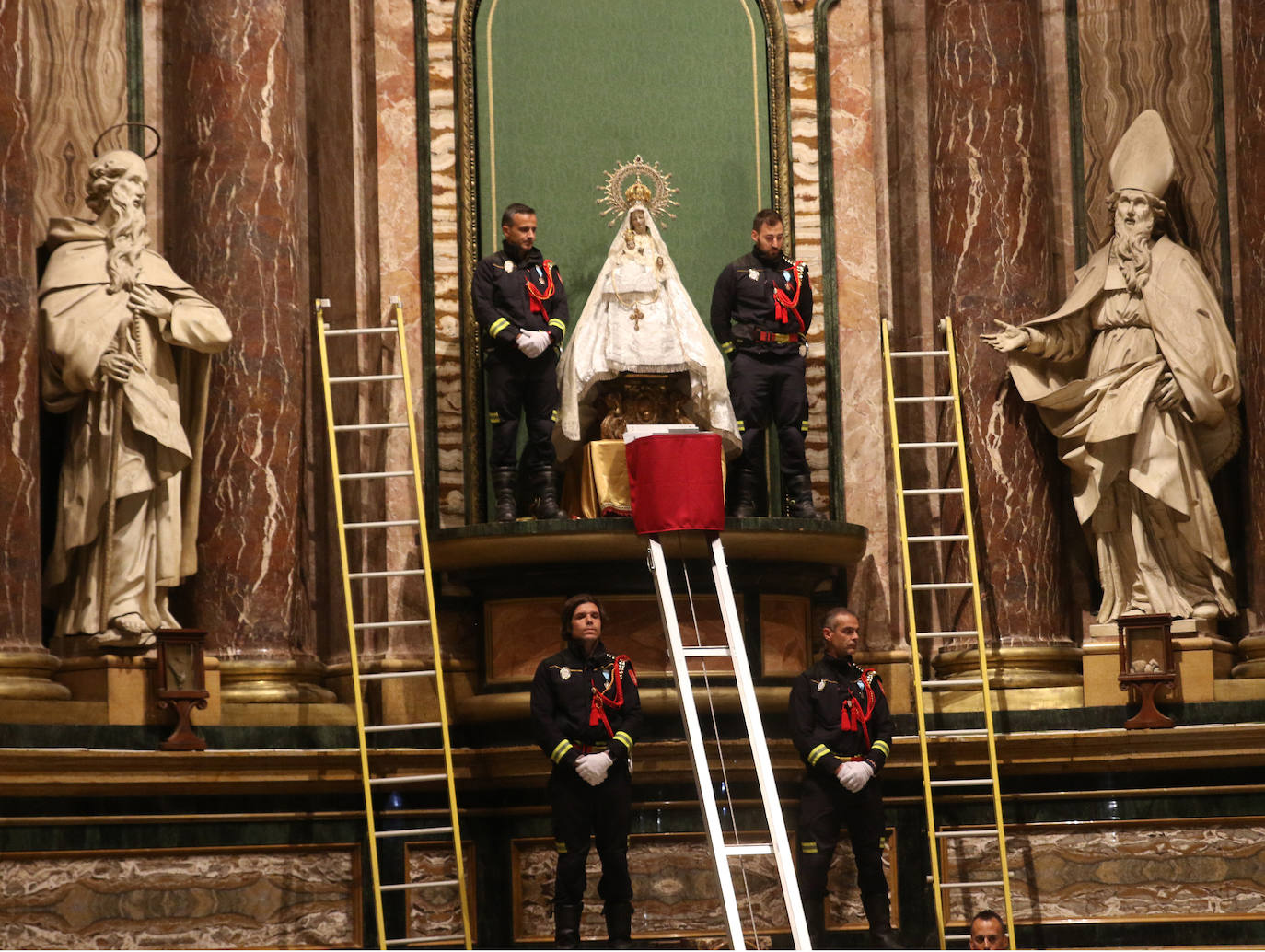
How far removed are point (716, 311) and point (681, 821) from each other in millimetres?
3444

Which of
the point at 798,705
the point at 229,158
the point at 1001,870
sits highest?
the point at 229,158

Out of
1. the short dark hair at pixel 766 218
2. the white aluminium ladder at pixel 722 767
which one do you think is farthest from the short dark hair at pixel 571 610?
the short dark hair at pixel 766 218

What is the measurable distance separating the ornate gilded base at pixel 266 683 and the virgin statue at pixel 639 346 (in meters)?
1.67


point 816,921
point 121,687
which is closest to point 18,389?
point 121,687

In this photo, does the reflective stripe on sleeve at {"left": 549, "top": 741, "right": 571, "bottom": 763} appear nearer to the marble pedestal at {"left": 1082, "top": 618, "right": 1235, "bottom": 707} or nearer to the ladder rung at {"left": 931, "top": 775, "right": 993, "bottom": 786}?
the ladder rung at {"left": 931, "top": 775, "right": 993, "bottom": 786}

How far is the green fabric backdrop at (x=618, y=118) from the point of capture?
1171 centimetres

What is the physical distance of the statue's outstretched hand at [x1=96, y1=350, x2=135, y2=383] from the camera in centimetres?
1023

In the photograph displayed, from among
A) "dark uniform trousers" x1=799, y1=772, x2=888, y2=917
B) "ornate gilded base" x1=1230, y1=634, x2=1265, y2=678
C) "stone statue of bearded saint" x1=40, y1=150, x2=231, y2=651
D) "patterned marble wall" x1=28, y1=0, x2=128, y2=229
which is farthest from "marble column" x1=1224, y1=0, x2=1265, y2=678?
"patterned marble wall" x1=28, y1=0, x2=128, y2=229

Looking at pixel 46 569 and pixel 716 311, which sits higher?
pixel 716 311

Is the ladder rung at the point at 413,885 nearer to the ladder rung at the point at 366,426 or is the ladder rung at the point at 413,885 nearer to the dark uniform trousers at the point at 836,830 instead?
the dark uniform trousers at the point at 836,830

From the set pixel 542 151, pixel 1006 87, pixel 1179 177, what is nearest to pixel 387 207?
pixel 542 151

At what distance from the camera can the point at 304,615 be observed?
36.5 ft

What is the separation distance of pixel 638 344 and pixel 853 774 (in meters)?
2.49

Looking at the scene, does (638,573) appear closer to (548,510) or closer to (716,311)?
(548,510)
